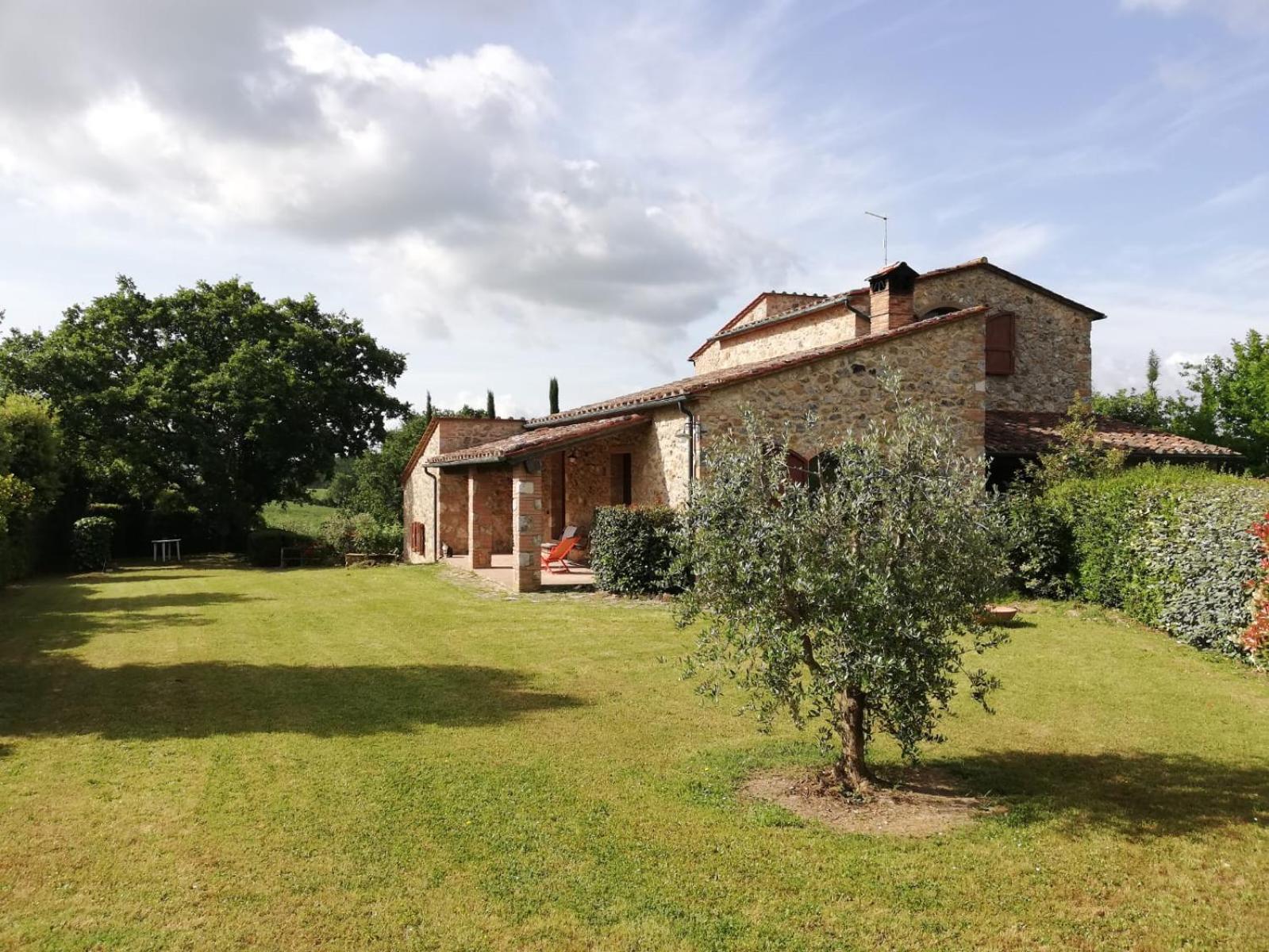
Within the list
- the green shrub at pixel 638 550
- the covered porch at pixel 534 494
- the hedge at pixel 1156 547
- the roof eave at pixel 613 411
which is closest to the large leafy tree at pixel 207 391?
the covered porch at pixel 534 494

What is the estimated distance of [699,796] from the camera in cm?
564

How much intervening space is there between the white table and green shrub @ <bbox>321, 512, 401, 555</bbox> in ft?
20.7

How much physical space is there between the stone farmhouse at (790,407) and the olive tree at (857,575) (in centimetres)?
595

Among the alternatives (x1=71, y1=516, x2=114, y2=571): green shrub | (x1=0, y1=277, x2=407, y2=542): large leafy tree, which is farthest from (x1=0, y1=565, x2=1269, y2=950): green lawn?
(x1=0, y1=277, x2=407, y2=542): large leafy tree

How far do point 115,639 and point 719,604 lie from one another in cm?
946

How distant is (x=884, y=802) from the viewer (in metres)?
5.55

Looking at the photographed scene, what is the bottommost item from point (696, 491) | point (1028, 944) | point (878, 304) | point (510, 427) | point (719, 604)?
point (1028, 944)

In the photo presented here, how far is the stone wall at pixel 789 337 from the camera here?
2089 centimetres

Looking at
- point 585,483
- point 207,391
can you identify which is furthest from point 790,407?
point 207,391

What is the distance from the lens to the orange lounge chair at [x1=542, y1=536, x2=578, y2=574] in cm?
1839

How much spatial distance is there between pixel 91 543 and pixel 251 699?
18.6 meters

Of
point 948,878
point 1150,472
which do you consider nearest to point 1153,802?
point 948,878

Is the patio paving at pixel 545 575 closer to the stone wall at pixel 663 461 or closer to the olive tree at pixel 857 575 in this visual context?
the stone wall at pixel 663 461

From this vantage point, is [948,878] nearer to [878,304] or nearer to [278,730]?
[278,730]
